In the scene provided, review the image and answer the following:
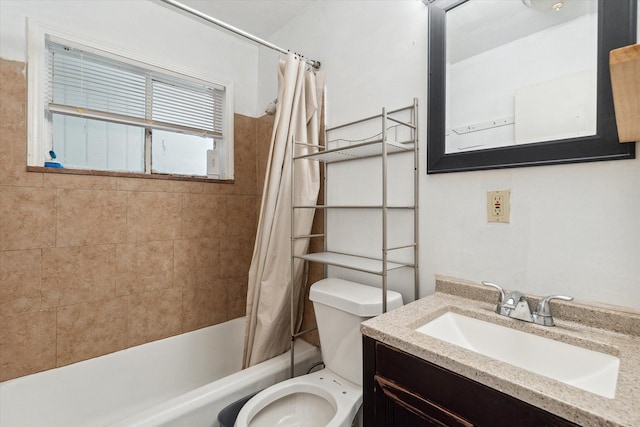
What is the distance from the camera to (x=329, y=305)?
1286 millimetres

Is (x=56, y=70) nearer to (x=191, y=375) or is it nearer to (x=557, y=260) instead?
(x=191, y=375)

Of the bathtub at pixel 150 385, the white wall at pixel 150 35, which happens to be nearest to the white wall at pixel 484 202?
the white wall at pixel 150 35

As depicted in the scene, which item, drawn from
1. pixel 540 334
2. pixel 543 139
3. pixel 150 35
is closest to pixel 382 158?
pixel 543 139

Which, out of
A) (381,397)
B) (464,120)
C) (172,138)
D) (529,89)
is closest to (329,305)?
(381,397)

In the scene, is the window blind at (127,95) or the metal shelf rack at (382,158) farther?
the window blind at (127,95)

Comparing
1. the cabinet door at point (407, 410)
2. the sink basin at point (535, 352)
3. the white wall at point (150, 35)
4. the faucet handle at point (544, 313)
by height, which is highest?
the white wall at point (150, 35)

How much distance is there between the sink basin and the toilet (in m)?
0.28

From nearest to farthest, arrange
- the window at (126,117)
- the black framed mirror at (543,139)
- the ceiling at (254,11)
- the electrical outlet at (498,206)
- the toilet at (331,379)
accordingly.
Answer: the black framed mirror at (543,139)
the electrical outlet at (498,206)
the toilet at (331,379)
the window at (126,117)
the ceiling at (254,11)

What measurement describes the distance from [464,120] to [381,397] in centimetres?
105

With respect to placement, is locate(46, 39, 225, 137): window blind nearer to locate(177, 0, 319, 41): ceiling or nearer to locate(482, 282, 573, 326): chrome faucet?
locate(177, 0, 319, 41): ceiling

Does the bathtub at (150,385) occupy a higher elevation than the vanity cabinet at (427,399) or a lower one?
lower

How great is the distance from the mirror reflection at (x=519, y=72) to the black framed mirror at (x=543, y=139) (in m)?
0.01

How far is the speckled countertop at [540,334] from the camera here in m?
0.53

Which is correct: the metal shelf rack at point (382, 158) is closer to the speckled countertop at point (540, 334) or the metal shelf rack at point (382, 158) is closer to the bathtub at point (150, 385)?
the speckled countertop at point (540, 334)
